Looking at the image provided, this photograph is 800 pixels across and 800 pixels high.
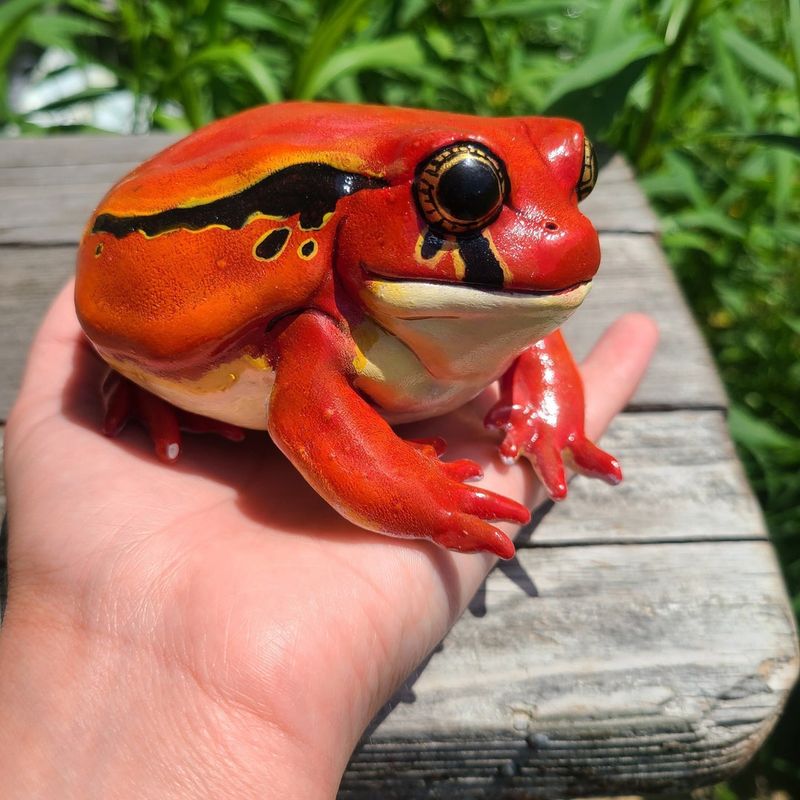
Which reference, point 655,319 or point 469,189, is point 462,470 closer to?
point 469,189

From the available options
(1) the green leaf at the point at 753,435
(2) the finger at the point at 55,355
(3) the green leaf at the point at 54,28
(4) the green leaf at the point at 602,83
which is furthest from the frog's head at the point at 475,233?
(3) the green leaf at the point at 54,28

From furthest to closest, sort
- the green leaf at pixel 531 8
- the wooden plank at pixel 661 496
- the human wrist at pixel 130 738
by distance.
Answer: the green leaf at pixel 531 8
the wooden plank at pixel 661 496
the human wrist at pixel 130 738

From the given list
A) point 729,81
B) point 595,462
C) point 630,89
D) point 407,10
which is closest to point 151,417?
point 595,462

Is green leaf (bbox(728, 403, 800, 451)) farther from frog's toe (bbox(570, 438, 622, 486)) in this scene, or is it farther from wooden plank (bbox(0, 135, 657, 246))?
frog's toe (bbox(570, 438, 622, 486))

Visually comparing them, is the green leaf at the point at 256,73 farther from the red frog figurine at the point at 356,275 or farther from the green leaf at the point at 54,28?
the red frog figurine at the point at 356,275

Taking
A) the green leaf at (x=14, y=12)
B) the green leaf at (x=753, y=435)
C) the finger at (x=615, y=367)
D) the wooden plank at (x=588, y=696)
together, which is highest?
the green leaf at (x=14, y=12)

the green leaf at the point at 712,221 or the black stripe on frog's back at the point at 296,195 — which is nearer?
the black stripe on frog's back at the point at 296,195

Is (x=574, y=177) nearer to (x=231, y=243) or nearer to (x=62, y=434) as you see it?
(x=231, y=243)
